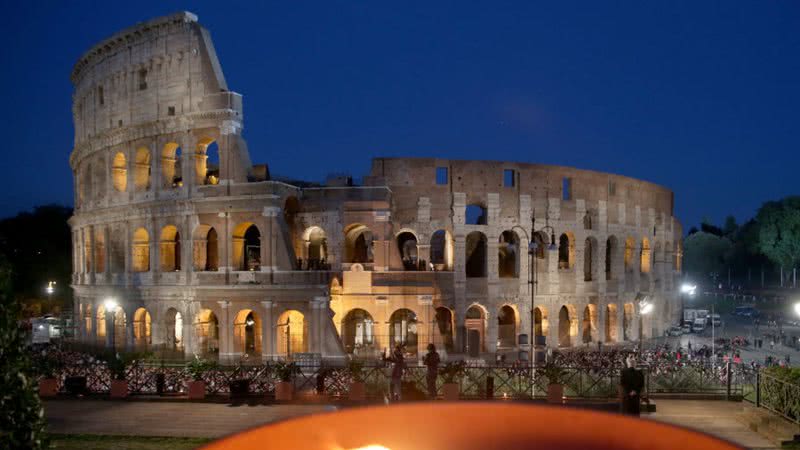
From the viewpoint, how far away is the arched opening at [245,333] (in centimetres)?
2930

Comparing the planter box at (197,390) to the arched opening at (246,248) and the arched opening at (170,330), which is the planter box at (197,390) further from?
the arched opening at (170,330)

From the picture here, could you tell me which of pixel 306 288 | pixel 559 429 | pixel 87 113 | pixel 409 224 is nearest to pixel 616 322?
pixel 409 224

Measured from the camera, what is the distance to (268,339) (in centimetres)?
2861

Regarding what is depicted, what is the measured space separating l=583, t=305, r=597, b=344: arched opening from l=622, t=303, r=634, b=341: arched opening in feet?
8.29

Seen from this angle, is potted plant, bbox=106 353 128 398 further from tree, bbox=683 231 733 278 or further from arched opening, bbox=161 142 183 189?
tree, bbox=683 231 733 278

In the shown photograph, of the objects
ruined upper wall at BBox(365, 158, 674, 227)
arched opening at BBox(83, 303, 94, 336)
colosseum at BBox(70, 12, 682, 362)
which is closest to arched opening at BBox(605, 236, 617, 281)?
colosseum at BBox(70, 12, 682, 362)

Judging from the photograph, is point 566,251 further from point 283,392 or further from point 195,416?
point 195,416

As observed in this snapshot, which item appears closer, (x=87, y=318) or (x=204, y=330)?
(x=204, y=330)

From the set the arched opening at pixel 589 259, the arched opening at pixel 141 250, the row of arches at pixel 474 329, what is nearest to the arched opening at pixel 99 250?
the arched opening at pixel 141 250

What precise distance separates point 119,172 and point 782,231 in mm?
67857

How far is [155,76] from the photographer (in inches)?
1249

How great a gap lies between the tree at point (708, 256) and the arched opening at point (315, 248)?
74777 mm

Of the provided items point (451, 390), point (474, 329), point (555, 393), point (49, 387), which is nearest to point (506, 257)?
point (474, 329)

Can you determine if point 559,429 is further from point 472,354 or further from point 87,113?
point 87,113
